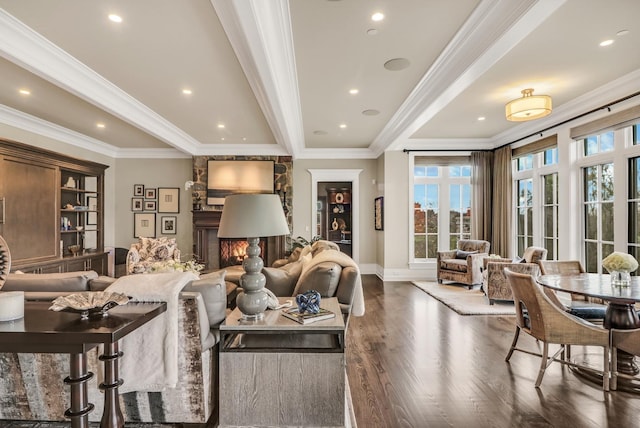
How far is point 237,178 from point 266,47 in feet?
15.6

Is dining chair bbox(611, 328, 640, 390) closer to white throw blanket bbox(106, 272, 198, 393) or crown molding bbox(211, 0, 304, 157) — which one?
white throw blanket bbox(106, 272, 198, 393)

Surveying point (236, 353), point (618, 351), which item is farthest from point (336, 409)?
point (618, 351)

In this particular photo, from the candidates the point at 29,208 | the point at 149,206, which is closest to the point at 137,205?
the point at 149,206

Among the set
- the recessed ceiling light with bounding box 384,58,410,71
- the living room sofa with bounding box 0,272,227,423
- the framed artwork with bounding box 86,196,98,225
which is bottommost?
the living room sofa with bounding box 0,272,227,423

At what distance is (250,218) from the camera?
7.00 feet

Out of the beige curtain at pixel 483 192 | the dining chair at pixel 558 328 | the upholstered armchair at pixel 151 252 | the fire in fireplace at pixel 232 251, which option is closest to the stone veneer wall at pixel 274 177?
the fire in fireplace at pixel 232 251

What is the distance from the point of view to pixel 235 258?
7508mm

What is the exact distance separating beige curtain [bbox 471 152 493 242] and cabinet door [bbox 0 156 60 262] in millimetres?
7526

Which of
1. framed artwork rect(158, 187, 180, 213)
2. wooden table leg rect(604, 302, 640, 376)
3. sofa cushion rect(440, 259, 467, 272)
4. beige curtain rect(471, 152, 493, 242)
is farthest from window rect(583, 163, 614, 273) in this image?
framed artwork rect(158, 187, 180, 213)

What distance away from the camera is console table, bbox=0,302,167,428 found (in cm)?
142

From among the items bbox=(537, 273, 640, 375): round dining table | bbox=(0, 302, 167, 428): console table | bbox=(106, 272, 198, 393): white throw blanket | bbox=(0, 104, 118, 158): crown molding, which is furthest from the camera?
bbox=(0, 104, 118, 158): crown molding

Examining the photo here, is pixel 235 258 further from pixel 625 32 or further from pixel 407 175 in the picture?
pixel 625 32

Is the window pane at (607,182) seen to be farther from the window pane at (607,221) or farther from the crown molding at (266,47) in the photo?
the crown molding at (266,47)

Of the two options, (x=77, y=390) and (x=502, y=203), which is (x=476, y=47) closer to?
(x=77, y=390)
